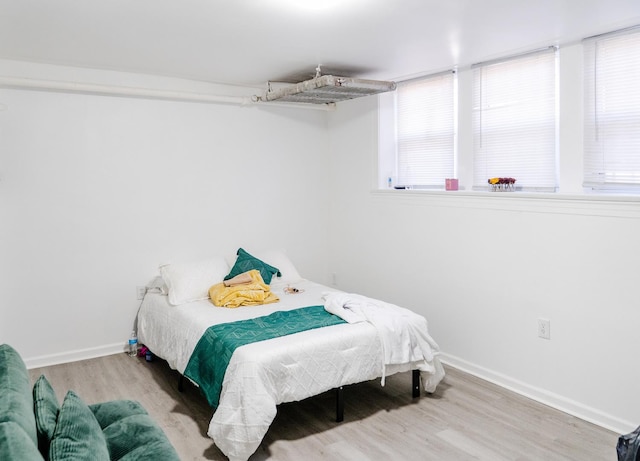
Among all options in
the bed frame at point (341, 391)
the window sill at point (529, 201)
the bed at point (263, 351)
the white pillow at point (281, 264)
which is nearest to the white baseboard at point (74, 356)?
the bed at point (263, 351)

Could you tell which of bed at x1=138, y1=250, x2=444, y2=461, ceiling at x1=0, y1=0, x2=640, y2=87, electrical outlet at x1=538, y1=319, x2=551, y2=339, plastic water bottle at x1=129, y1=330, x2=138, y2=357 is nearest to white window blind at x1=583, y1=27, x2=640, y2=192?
ceiling at x1=0, y1=0, x2=640, y2=87

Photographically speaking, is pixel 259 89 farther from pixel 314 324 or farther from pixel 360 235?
pixel 314 324

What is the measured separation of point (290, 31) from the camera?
3256mm

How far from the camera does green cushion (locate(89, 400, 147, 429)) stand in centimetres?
232

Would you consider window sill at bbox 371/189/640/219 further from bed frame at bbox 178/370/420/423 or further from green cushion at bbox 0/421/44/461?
green cushion at bbox 0/421/44/461

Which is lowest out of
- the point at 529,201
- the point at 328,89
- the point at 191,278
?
the point at 191,278

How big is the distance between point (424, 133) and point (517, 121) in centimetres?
96

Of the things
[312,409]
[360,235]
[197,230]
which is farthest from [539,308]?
[197,230]

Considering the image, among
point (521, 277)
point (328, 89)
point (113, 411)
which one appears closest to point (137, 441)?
point (113, 411)

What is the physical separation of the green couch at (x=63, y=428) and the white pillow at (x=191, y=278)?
177 centimetres

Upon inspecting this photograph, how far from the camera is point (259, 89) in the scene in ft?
17.0

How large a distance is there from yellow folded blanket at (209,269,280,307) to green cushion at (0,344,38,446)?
185cm

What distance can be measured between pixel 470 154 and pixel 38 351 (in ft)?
12.5

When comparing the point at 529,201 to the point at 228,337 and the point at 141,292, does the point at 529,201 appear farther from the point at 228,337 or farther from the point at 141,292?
the point at 141,292
